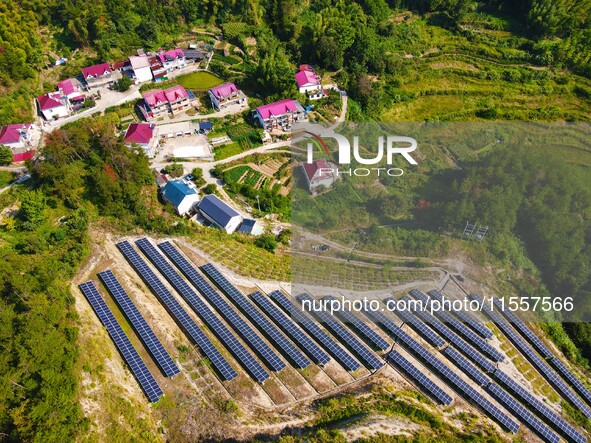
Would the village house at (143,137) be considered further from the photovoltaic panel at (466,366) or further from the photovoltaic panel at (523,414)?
the photovoltaic panel at (523,414)

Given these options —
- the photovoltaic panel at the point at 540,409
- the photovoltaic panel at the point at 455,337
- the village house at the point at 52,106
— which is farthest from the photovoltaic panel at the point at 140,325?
the village house at the point at 52,106

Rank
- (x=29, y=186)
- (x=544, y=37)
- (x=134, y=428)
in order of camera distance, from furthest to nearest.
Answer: (x=544, y=37), (x=29, y=186), (x=134, y=428)

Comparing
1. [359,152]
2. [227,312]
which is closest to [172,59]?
[359,152]

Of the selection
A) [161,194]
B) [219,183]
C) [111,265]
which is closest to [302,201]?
[219,183]

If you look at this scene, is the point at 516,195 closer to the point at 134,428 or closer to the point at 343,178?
the point at 343,178

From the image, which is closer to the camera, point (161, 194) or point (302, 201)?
point (161, 194)

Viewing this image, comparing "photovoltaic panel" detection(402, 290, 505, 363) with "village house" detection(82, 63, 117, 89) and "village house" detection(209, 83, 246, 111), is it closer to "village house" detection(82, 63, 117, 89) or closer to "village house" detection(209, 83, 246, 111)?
"village house" detection(209, 83, 246, 111)
